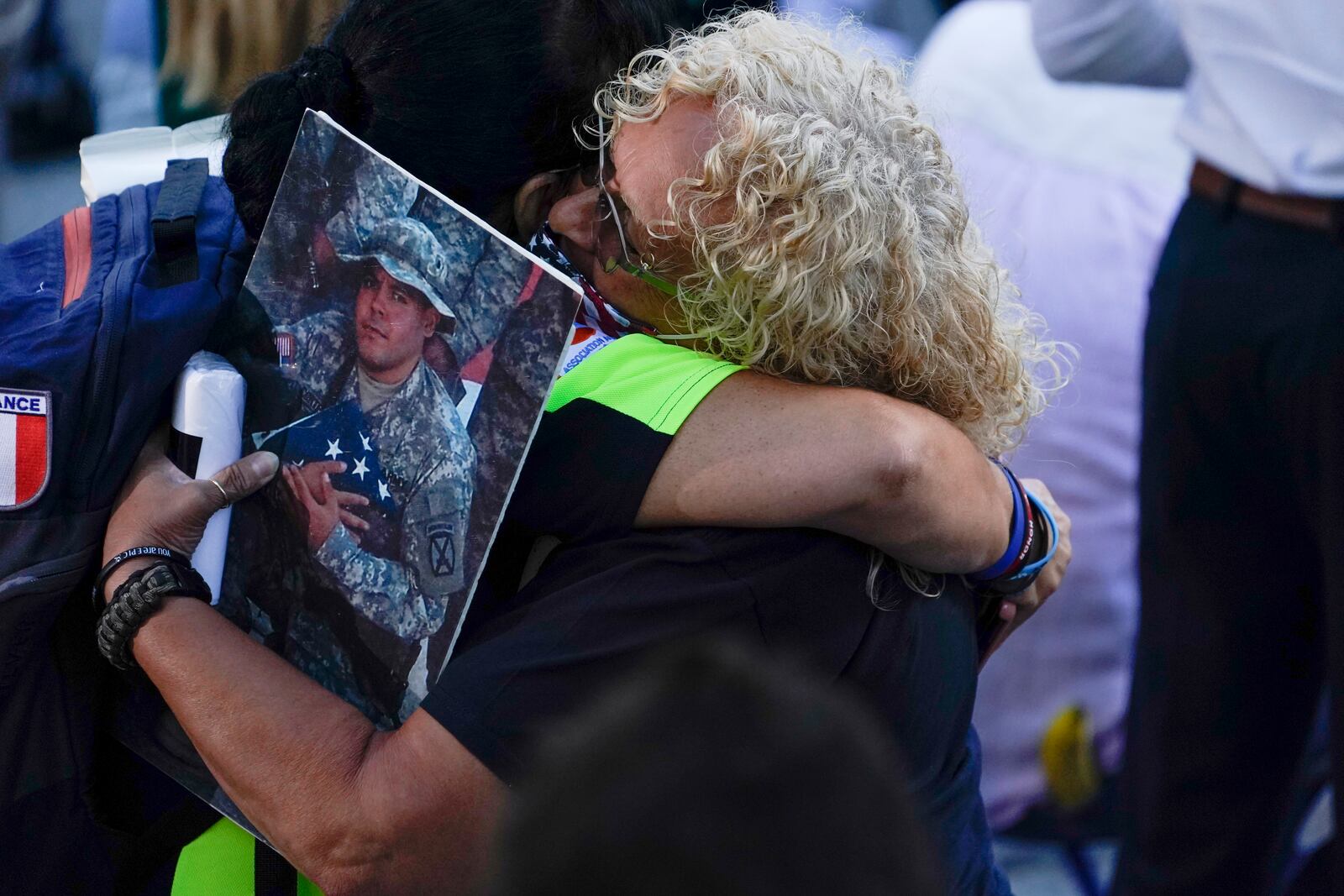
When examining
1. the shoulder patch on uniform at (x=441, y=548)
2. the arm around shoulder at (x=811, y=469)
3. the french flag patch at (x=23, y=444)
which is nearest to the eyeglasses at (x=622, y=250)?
the arm around shoulder at (x=811, y=469)

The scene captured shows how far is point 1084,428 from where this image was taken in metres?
2.83

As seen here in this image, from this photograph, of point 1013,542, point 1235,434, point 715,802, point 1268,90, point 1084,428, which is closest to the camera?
point 715,802

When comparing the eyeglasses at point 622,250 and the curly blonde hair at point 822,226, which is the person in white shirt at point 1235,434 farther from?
the eyeglasses at point 622,250

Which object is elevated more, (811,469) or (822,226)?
(822,226)

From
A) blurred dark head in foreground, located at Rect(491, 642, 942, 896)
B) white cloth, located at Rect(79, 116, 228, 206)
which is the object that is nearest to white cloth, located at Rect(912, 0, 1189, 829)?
white cloth, located at Rect(79, 116, 228, 206)

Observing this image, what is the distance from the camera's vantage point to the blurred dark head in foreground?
607 millimetres

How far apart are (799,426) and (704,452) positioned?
90 mm

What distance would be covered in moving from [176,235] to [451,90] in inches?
12.5

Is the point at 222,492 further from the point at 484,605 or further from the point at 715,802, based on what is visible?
the point at 715,802

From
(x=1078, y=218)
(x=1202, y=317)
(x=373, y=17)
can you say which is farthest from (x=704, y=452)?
(x=1078, y=218)

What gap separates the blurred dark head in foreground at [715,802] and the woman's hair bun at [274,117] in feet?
2.64

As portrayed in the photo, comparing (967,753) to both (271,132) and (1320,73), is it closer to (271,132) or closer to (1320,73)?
(271,132)

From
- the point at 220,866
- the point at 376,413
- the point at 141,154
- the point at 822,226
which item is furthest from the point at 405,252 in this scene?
the point at 220,866

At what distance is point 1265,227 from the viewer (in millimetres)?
1993
